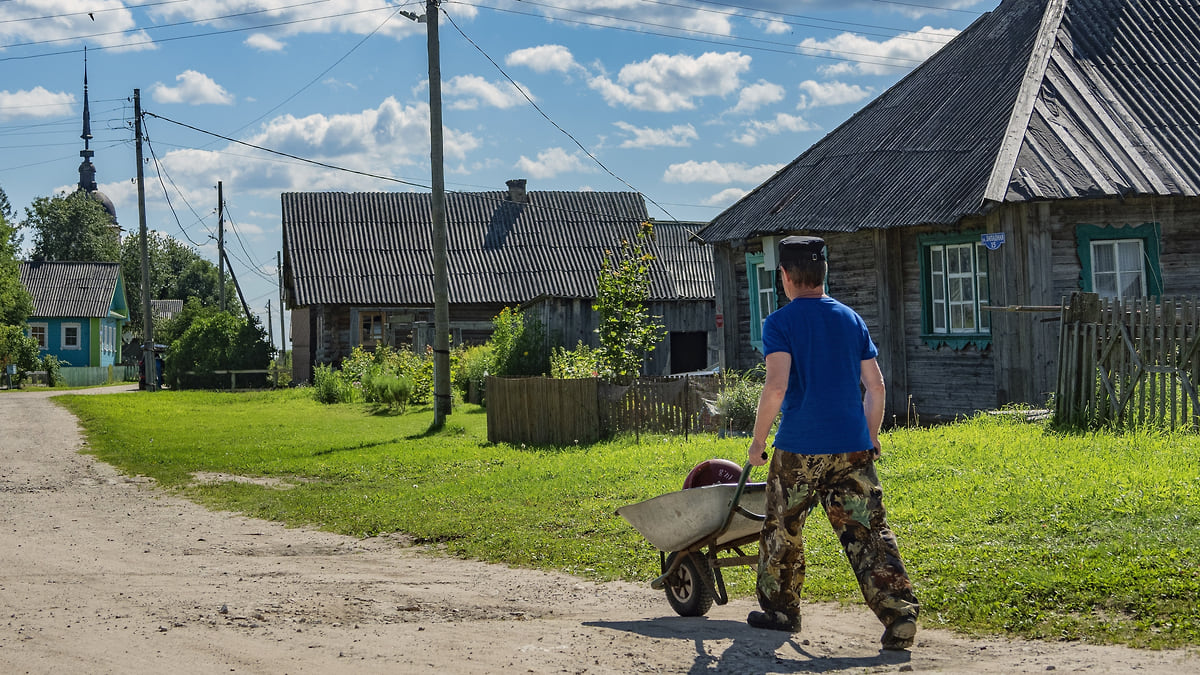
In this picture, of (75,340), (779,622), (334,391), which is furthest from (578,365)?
(75,340)

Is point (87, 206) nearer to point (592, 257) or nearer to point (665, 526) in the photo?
point (592, 257)

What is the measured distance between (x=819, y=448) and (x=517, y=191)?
1364 inches

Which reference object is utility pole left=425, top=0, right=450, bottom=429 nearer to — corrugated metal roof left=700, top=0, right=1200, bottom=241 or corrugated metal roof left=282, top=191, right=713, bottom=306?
corrugated metal roof left=700, top=0, right=1200, bottom=241

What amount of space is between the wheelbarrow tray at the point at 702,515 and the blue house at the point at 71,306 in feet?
195

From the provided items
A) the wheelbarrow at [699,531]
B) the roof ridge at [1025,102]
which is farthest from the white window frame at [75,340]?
the wheelbarrow at [699,531]

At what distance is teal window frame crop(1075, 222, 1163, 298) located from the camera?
15.6m

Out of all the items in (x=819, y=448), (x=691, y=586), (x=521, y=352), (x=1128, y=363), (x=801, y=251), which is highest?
(x=801, y=251)

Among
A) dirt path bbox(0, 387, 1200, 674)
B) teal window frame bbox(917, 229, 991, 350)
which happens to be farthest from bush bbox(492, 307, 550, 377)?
dirt path bbox(0, 387, 1200, 674)

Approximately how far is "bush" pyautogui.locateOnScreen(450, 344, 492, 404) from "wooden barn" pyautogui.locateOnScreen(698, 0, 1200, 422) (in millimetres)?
6851

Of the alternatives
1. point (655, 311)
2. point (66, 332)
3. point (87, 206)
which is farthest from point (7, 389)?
point (87, 206)

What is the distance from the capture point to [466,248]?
37219mm

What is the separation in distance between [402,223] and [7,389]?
19.5 meters

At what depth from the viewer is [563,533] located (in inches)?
364

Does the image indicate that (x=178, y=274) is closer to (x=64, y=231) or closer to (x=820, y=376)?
(x=64, y=231)
